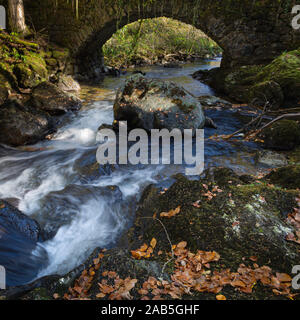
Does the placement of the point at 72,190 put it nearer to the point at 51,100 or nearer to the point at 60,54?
the point at 51,100

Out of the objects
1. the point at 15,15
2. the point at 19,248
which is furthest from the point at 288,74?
the point at 15,15

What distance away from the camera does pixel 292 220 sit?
8.65 feet

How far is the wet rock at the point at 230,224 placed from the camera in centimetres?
232

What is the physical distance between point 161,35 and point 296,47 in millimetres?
16667

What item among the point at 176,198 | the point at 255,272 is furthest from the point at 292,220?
the point at 176,198

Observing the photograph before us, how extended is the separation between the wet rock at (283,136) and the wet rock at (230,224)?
2.82 metres

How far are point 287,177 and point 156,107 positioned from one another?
3.77 metres

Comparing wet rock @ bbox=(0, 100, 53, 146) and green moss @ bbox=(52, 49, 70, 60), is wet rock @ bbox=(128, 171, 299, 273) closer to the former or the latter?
wet rock @ bbox=(0, 100, 53, 146)

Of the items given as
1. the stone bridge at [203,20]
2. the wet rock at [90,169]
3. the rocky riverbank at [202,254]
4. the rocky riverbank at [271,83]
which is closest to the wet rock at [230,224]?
the rocky riverbank at [202,254]

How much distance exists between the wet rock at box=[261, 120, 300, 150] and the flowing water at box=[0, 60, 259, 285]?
0.46 m

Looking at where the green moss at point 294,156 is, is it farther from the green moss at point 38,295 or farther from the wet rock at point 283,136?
the green moss at point 38,295

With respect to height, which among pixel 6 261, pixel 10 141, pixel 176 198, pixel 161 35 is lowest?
pixel 6 261

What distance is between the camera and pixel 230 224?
2.63 m
